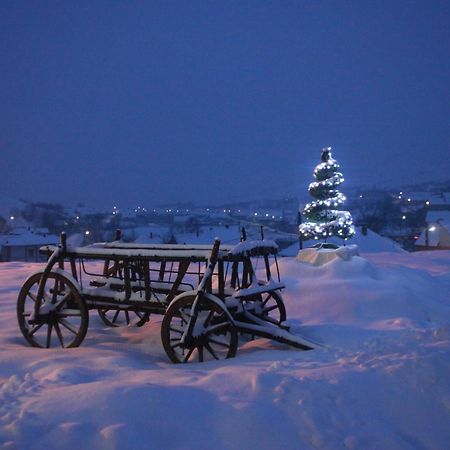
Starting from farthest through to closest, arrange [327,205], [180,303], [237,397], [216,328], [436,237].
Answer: [436,237], [327,205], [180,303], [216,328], [237,397]

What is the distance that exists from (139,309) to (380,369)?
309 centimetres

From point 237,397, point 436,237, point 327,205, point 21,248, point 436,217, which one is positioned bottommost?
point 237,397

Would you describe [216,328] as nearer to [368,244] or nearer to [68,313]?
[68,313]

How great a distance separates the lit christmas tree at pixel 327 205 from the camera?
2864 centimetres

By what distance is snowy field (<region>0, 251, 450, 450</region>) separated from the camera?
130 inches

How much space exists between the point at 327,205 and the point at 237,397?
25.6m

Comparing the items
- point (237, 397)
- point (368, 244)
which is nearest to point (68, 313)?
point (237, 397)

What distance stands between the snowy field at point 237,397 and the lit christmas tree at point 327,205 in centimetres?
2273

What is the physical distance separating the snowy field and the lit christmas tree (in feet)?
74.6

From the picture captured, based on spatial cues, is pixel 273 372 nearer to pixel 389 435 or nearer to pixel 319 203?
pixel 389 435

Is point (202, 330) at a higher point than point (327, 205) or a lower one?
lower

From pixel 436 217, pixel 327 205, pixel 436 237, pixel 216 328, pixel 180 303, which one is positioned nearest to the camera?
pixel 216 328

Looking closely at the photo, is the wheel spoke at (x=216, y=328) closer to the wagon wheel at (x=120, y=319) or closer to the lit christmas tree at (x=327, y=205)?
the wagon wheel at (x=120, y=319)

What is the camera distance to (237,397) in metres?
3.84
